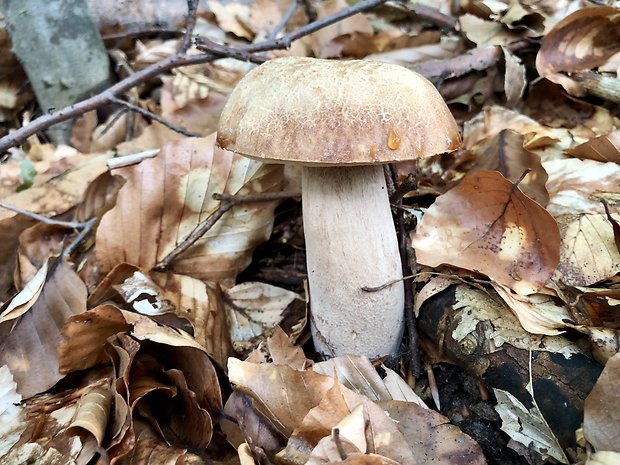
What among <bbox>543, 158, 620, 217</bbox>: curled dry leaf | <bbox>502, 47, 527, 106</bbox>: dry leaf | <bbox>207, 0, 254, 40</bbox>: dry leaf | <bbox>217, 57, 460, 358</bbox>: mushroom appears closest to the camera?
<bbox>217, 57, 460, 358</bbox>: mushroom

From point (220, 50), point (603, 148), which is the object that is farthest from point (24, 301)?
point (603, 148)

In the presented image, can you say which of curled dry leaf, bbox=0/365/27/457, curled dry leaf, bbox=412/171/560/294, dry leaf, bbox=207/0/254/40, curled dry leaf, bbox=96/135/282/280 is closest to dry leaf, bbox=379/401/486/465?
curled dry leaf, bbox=412/171/560/294

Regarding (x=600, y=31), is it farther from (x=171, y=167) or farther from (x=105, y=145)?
(x=105, y=145)

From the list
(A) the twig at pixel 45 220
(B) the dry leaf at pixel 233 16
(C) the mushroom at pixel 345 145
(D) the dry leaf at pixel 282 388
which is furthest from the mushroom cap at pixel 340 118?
(B) the dry leaf at pixel 233 16

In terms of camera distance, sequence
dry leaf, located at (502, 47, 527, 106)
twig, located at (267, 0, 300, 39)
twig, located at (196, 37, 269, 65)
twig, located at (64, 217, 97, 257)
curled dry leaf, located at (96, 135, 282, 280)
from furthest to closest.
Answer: twig, located at (267, 0, 300, 39) → dry leaf, located at (502, 47, 527, 106) → twig, located at (196, 37, 269, 65) → twig, located at (64, 217, 97, 257) → curled dry leaf, located at (96, 135, 282, 280)

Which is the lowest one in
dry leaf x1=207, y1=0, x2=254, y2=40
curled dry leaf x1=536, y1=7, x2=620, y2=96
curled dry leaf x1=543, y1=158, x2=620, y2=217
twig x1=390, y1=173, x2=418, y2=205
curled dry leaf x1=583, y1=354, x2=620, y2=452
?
curled dry leaf x1=583, y1=354, x2=620, y2=452

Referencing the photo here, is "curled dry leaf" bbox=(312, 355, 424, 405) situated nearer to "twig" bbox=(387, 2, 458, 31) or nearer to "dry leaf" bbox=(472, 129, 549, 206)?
"dry leaf" bbox=(472, 129, 549, 206)
